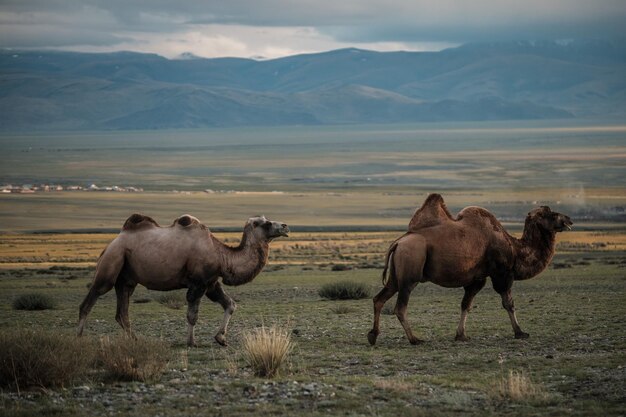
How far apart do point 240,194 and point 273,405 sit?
84.8m

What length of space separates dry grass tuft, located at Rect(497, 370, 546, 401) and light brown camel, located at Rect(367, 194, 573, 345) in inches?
151

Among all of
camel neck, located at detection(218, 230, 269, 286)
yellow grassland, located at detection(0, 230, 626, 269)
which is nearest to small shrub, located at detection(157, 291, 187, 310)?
camel neck, located at detection(218, 230, 269, 286)

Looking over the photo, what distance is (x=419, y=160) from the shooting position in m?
154

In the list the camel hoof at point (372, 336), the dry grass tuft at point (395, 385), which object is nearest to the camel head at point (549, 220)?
the camel hoof at point (372, 336)

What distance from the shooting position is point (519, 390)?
35.4ft

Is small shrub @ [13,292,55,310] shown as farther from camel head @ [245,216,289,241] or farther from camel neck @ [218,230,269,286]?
camel head @ [245,216,289,241]

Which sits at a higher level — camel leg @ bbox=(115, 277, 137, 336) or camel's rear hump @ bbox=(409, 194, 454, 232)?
camel's rear hump @ bbox=(409, 194, 454, 232)

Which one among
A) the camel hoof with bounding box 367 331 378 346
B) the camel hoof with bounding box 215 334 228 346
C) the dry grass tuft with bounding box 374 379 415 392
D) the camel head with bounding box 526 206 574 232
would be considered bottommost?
the camel hoof with bounding box 215 334 228 346

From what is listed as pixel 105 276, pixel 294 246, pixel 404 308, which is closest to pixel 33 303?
pixel 105 276

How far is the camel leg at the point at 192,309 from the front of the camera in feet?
49.1

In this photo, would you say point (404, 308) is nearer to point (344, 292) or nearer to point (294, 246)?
point (344, 292)

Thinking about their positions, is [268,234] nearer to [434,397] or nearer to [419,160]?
[434,397]

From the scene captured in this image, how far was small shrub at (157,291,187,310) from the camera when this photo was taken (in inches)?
903

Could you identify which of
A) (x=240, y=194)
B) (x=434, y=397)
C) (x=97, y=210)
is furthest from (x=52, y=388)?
(x=240, y=194)
